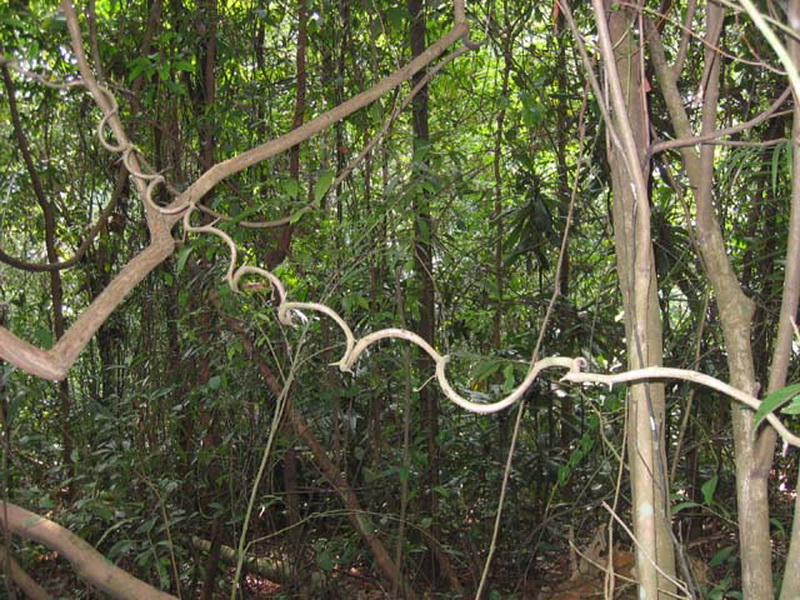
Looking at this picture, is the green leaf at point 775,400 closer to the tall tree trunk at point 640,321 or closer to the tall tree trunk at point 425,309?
the tall tree trunk at point 640,321

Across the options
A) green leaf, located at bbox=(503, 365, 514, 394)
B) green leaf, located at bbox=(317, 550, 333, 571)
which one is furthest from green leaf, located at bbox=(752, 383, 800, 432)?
green leaf, located at bbox=(317, 550, 333, 571)

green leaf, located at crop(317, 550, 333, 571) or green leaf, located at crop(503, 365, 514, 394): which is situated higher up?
green leaf, located at crop(503, 365, 514, 394)

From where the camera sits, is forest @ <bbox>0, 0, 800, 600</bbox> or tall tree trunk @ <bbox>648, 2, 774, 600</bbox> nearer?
tall tree trunk @ <bbox>648, 2, 774, 600</bbox>

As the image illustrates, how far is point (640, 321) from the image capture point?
1.08 metres

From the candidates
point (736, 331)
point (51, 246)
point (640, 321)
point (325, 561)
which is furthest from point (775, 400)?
point (51, 246)

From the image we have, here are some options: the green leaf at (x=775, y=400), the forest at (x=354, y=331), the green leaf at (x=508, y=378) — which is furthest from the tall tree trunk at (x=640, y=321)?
the forest at (x=354, y=331)

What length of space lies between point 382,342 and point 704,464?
1291 millimetres

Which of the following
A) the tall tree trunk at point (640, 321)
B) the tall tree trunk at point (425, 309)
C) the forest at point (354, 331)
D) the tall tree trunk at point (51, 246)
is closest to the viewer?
the tall tree trunk at point (640, 321)

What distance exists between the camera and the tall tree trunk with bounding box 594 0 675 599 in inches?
41.1

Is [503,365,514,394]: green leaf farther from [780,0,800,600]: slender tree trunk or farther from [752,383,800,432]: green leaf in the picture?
[752,383,800,432]: green leaf

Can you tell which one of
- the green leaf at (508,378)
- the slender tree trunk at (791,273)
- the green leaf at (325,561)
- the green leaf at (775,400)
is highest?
the slender tree trunk at (791,273)

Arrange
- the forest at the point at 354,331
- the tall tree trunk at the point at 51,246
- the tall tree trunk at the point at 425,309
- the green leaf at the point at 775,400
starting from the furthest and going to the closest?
the tall tree trunk at the point at 51,246 < the tall tree trunk at the point at 425,309 < the forest at the point at 354,331 < the green leaf at the point at 775,400

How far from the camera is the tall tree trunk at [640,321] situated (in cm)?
104

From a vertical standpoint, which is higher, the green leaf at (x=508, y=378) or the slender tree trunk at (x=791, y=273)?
the slender tree trunk at (x=791, y=273)
